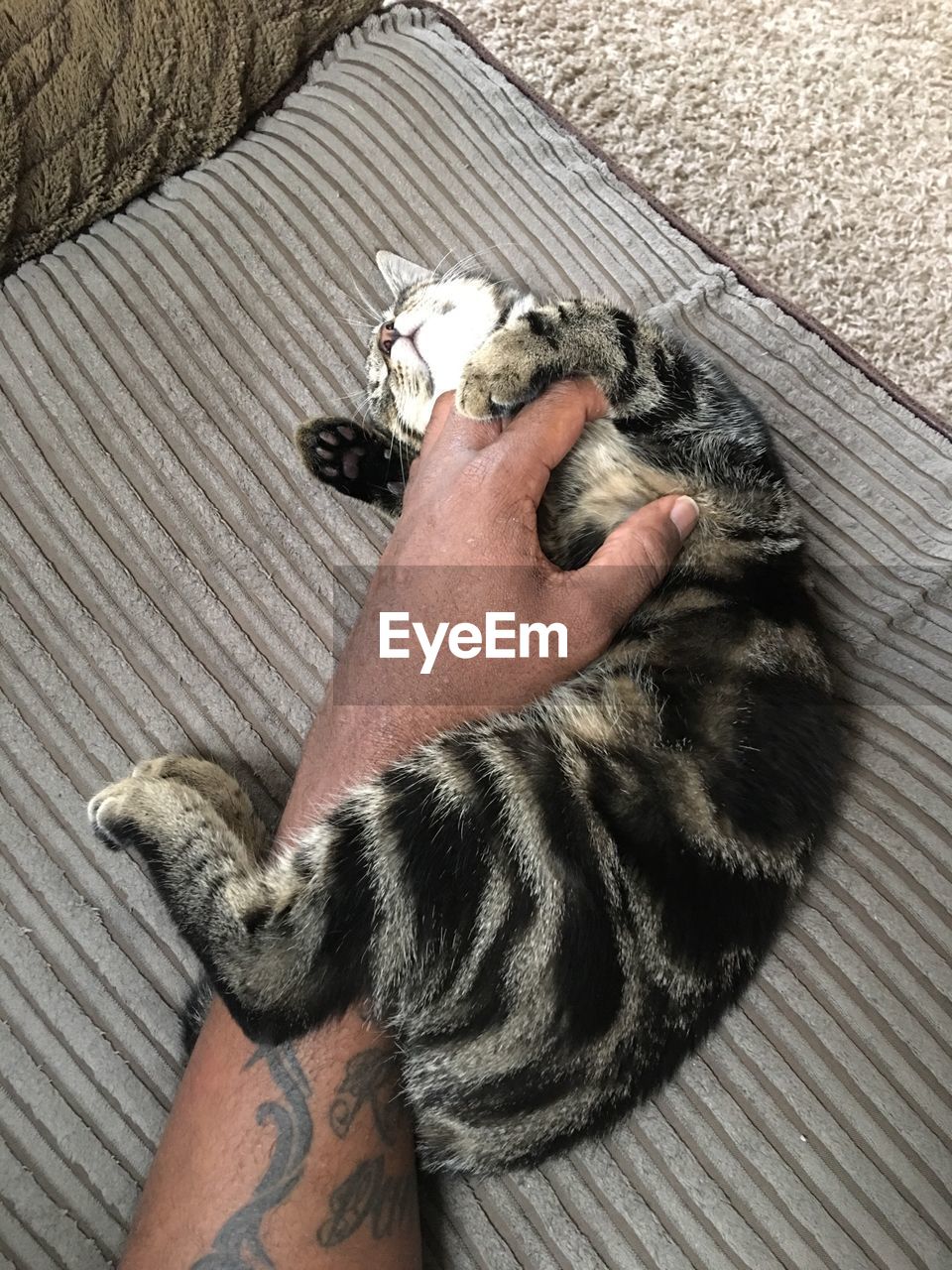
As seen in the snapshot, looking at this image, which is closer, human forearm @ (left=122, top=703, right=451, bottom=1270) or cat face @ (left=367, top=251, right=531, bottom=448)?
human forearm @ (left=122, top=703, right=451, bottom=1270)

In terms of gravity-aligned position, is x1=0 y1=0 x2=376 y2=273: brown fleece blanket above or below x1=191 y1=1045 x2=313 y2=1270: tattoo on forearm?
above

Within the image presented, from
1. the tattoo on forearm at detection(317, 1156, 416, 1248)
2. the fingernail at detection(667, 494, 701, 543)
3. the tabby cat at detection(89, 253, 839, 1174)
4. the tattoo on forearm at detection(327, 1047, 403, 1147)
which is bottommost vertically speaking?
the tattoo on forearm at detection(317, 1156, 416, 1248)

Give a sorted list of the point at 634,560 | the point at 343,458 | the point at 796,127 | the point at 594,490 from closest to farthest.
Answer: the point at 634,560 → the point at 594,490 → the point at 343,458 → the point at 796,127

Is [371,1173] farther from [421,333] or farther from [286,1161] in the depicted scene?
[421,333]

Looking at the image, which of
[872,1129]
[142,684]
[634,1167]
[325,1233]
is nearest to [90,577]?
[142,684]

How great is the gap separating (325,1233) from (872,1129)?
1.68 ft

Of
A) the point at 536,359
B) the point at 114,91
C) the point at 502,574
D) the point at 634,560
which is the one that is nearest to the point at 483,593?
the point at 502,574

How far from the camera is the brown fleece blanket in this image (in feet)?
3.87

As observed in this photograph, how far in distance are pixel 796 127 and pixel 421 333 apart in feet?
2.91

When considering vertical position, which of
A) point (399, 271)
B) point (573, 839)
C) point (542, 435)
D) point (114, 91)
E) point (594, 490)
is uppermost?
point (114, 91)


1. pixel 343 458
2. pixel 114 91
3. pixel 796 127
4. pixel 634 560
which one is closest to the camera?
pixel 634 560

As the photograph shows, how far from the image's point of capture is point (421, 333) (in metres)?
1.18

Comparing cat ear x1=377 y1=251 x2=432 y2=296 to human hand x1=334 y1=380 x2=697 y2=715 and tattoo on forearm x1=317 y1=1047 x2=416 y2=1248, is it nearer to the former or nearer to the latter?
human hand x1=334 y1=380 x2=697 y2=715

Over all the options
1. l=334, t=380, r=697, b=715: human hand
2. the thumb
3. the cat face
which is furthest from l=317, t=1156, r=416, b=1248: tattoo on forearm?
the cat face
